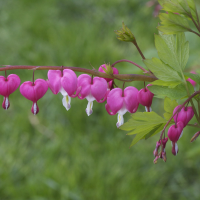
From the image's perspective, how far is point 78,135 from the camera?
270 centimetres

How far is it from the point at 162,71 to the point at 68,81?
0.84ft

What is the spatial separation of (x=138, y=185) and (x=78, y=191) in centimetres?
48

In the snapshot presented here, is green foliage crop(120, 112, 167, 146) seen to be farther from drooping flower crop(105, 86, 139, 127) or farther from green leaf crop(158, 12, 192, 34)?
green leaf crop(158, 12, 192, 34)

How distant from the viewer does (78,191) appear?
2.17 metres

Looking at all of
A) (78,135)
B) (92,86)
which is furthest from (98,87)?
(78,135)

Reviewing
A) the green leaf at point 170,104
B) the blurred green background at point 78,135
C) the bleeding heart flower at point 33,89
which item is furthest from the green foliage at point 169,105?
the blurred green background at point 78,135

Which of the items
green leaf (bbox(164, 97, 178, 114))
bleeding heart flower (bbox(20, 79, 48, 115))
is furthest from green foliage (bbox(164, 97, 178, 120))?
bleeding heart flower (bbox(20, 79, 48, 115))

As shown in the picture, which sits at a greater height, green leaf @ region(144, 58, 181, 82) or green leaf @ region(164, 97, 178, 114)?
green leaf @ region(144, 58, 181, 82)

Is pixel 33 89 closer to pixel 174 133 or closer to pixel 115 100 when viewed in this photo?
pixel 115 100

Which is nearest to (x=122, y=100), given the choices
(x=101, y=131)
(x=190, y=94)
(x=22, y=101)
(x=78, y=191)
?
(x=190, y=94)

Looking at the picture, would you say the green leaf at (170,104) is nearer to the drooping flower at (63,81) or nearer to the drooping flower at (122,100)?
the drooping flower at (122,100)

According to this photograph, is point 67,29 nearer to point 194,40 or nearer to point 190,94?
point 194,40

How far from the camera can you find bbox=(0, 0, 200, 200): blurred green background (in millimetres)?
2207

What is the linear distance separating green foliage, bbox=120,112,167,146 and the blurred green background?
82cm
